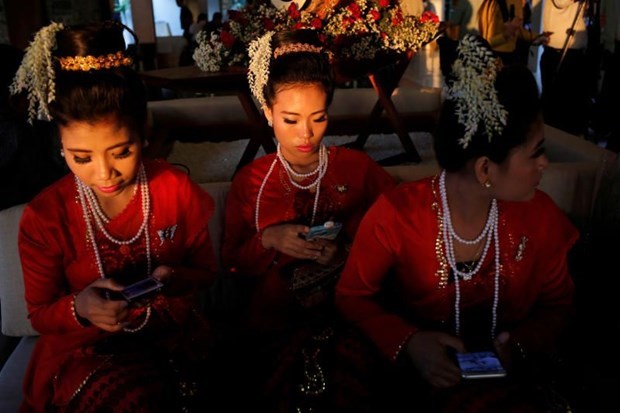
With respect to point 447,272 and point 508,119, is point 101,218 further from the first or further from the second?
point 508,119

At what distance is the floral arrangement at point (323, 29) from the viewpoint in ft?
10.9

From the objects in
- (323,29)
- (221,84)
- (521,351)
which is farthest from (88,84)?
(323,29)

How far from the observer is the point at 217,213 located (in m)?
2.34

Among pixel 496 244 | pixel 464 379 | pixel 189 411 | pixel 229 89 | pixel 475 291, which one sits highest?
pixel 229 89

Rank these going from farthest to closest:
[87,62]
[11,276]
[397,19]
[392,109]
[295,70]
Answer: [392,109] → [397,19] → [11,276] → [295,70] → [87,62]

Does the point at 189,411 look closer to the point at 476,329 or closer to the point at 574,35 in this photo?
→ the point at 476,329

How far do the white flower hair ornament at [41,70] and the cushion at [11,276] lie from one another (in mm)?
722

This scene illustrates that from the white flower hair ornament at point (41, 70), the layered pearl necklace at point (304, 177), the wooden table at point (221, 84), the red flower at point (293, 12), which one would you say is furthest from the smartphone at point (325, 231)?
the red flower at point (293, 12)

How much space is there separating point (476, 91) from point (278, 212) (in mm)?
919

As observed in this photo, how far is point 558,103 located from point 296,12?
291 centimetres

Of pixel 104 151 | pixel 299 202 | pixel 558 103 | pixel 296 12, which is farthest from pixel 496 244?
pixel 558 103

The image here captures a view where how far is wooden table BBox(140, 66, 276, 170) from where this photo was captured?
3.24 meters

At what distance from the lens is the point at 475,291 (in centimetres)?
167

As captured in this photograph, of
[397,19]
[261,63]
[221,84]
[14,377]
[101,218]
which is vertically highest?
[397,19]
